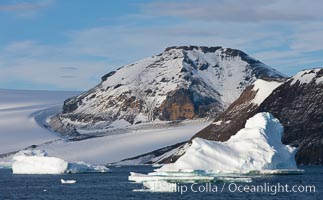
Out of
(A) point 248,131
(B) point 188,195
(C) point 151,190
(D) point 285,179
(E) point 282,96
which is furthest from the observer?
(E) point 282,96

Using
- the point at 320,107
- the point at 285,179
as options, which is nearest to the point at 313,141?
the point at 320,107

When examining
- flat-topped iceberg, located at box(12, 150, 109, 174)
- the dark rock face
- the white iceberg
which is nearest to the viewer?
the white iceberg

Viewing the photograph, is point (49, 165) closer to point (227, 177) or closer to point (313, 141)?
point (227, 177)

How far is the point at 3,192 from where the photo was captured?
318ft

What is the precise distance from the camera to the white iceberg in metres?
109

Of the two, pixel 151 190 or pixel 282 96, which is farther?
pixel 282 96

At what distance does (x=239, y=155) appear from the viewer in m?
110

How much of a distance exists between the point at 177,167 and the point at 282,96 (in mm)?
92768

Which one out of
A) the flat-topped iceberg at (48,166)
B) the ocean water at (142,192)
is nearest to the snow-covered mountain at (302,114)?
the flat-topped iceberg at (48,166)

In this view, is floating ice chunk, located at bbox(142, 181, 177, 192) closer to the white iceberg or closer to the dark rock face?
the white iceberg

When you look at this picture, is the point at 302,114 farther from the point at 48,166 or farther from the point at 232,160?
the point at 232,160

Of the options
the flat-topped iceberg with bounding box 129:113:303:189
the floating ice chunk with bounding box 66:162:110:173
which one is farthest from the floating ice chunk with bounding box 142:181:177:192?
the floating ice chunk with bounding box 66:162:110:173

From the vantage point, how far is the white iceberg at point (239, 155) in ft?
356

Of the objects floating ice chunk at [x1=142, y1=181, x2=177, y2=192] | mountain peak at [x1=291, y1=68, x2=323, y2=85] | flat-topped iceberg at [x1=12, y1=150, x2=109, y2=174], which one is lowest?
floating ice chunk at [x1=142, y1=181, x2=177, y2=192]
